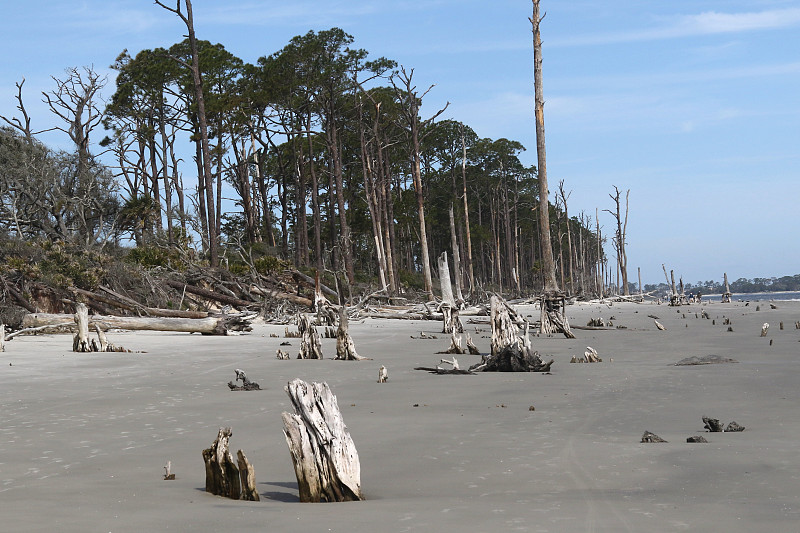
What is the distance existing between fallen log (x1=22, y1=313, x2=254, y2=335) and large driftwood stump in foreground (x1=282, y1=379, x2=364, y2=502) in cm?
1260

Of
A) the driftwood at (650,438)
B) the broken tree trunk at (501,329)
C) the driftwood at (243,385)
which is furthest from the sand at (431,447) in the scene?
the broken tree trunk at (501,329)

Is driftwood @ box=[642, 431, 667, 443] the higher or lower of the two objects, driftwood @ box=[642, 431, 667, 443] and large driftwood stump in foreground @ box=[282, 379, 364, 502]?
the lower

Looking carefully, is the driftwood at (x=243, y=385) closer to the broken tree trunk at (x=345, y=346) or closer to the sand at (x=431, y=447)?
the sand at (x=431, y=447)

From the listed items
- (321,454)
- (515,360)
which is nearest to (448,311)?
(515,360)

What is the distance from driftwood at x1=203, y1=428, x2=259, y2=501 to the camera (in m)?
3.76

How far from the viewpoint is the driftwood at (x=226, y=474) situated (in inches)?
148

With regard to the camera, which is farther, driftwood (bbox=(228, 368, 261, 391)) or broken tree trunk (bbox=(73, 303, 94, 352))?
broken tree trunk (bbox=(73, 303, 94, 352))

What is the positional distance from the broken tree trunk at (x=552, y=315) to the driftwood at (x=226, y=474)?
13500mm

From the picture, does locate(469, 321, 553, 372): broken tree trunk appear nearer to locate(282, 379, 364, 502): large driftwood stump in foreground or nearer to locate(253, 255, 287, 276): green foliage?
locate(282, 379, 364, 502): large driftwood stump in foreground

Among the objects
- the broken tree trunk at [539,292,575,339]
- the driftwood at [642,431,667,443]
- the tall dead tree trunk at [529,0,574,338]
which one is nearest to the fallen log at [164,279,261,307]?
the tall dead tree trunk at [529,0,574,338]

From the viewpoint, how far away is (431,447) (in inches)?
201

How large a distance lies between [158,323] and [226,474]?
13.6 m

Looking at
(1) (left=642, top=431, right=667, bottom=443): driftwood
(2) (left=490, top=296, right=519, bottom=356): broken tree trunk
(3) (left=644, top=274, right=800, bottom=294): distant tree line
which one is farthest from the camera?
(3) (left=644, top=274, right=800, bottom=294): distant tree line

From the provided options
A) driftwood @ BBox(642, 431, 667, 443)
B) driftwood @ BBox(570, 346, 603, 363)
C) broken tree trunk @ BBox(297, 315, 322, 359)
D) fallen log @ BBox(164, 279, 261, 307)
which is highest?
fallen log @ BBox(164, 279, 261, 307)
